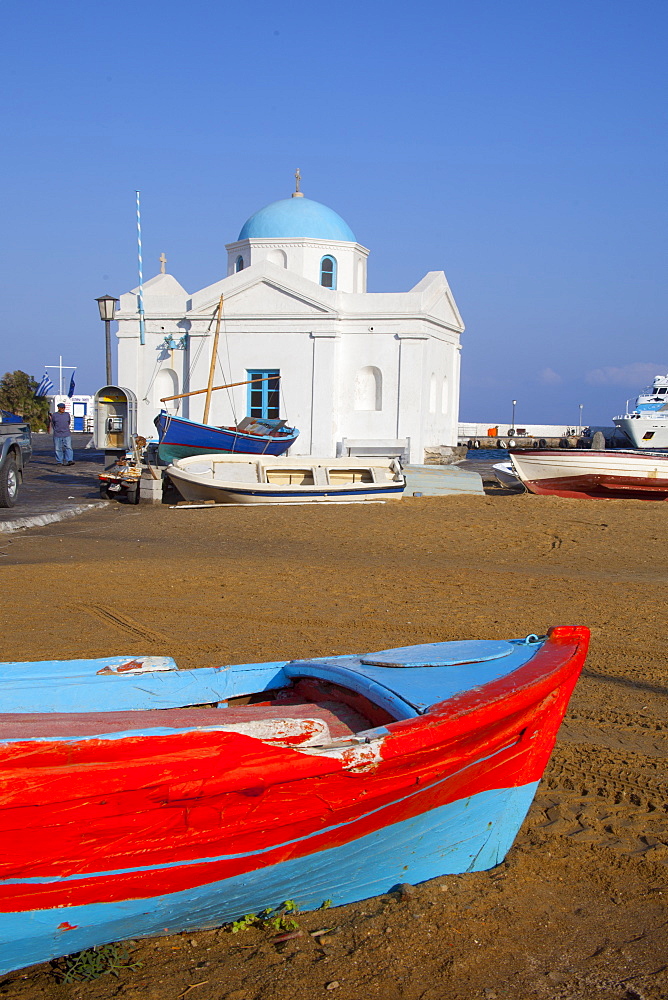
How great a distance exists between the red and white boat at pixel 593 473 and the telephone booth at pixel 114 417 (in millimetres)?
10736

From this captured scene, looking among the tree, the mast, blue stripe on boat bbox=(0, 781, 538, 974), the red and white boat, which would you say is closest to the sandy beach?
blue stripe on boat bbox=(0, 781, 538, 974)

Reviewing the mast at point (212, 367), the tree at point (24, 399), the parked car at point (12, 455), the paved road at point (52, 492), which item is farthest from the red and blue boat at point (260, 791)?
the tree at point (24, 399)

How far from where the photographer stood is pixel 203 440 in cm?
2052

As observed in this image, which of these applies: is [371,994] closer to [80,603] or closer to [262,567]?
[80,603]

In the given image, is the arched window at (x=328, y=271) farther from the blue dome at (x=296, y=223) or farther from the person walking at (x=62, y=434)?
the person walking at (x=62, y=434)

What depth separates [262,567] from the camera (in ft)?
35.8

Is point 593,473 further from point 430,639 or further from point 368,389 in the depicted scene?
point 430,639

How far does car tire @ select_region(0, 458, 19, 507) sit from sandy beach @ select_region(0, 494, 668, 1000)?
5.84 feet

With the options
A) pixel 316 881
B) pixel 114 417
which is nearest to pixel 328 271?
pixel 114 417

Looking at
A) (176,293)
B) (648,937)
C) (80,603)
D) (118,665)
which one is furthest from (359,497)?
(648,937)

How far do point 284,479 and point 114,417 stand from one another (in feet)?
24.3

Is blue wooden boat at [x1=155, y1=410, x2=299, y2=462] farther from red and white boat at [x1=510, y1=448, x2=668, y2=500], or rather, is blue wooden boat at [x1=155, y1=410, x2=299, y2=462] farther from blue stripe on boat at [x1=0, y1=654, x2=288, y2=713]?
blue stripe on boat at [x1=0, y1=654, x2=288, y2=713]

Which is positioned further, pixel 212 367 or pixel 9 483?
pixel 212 367

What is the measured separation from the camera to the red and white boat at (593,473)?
1984 cm
